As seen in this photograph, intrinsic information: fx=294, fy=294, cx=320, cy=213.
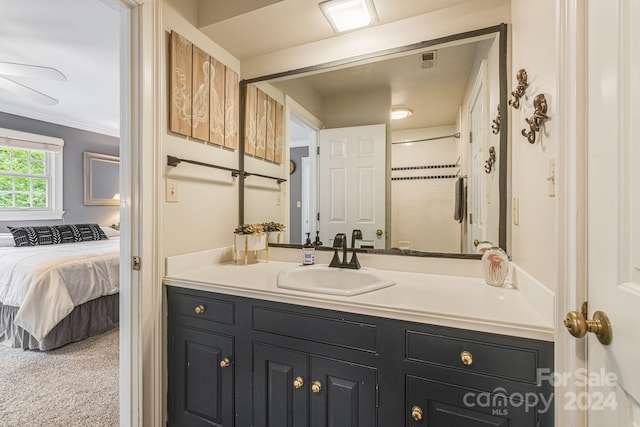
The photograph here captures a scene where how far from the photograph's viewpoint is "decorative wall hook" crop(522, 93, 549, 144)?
3.16 ft

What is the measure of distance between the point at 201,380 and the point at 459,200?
159 centimetres

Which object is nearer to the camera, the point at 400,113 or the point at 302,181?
the point at 400,113

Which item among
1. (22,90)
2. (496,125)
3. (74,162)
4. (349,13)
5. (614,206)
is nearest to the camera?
(614,206)

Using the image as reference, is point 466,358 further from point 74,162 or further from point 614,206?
point 74,162

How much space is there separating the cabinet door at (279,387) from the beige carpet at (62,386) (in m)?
1.07

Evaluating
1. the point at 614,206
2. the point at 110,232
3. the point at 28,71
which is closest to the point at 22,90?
the point at 28,71

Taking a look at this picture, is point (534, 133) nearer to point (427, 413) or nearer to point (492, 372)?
point (492, 372)

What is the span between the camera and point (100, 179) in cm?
504

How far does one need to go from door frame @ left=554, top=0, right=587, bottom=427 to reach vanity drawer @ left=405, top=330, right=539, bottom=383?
0.09 meters

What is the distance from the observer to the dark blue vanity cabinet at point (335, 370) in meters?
0.92

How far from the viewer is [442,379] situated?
3.23ft

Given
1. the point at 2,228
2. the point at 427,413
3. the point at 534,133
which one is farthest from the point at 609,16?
the point at 2,228

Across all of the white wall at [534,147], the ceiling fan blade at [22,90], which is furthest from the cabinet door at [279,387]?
the ceiling fan blade at [22,90]

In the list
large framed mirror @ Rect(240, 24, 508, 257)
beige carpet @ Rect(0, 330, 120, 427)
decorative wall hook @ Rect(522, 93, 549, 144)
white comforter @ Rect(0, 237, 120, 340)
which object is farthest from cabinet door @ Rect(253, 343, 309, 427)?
white comforter @ Rect(0, 237, 120, 340)
